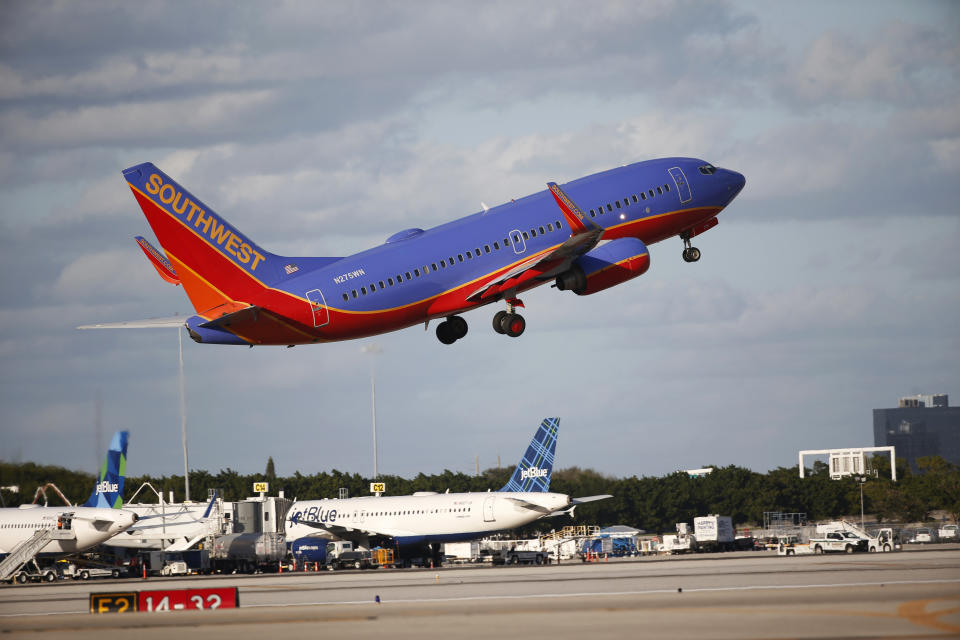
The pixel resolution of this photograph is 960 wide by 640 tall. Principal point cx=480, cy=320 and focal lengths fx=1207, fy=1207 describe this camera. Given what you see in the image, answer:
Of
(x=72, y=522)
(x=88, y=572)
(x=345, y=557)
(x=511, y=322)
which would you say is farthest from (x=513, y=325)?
(x=88, y=572)

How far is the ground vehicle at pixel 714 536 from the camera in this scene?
109 m

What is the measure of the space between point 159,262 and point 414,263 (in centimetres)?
1234

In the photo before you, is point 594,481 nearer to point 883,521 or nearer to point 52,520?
point 883,521

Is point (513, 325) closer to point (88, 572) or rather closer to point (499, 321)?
point (499, 321)

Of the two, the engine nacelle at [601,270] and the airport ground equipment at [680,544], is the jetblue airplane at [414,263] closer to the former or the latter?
the engine nacelle at [601,270]

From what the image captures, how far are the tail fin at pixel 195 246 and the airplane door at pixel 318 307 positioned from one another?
2.19 metres

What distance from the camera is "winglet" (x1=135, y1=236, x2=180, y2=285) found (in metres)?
54.6

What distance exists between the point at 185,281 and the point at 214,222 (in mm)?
2892

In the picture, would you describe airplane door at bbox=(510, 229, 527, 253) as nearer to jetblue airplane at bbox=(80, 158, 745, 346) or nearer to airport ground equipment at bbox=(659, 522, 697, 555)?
jetblue airplane at bbox=(80, 158, 745, 346)

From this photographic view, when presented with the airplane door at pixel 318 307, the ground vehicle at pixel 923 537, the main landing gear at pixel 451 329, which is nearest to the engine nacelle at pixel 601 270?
the main landing gear at pixel 451 329

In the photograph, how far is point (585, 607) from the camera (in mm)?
44406

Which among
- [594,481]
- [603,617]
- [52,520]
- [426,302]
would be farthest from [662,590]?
[594,481]

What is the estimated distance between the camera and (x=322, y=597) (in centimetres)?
5672

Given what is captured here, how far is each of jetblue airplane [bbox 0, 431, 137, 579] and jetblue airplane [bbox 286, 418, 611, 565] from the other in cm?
1618
